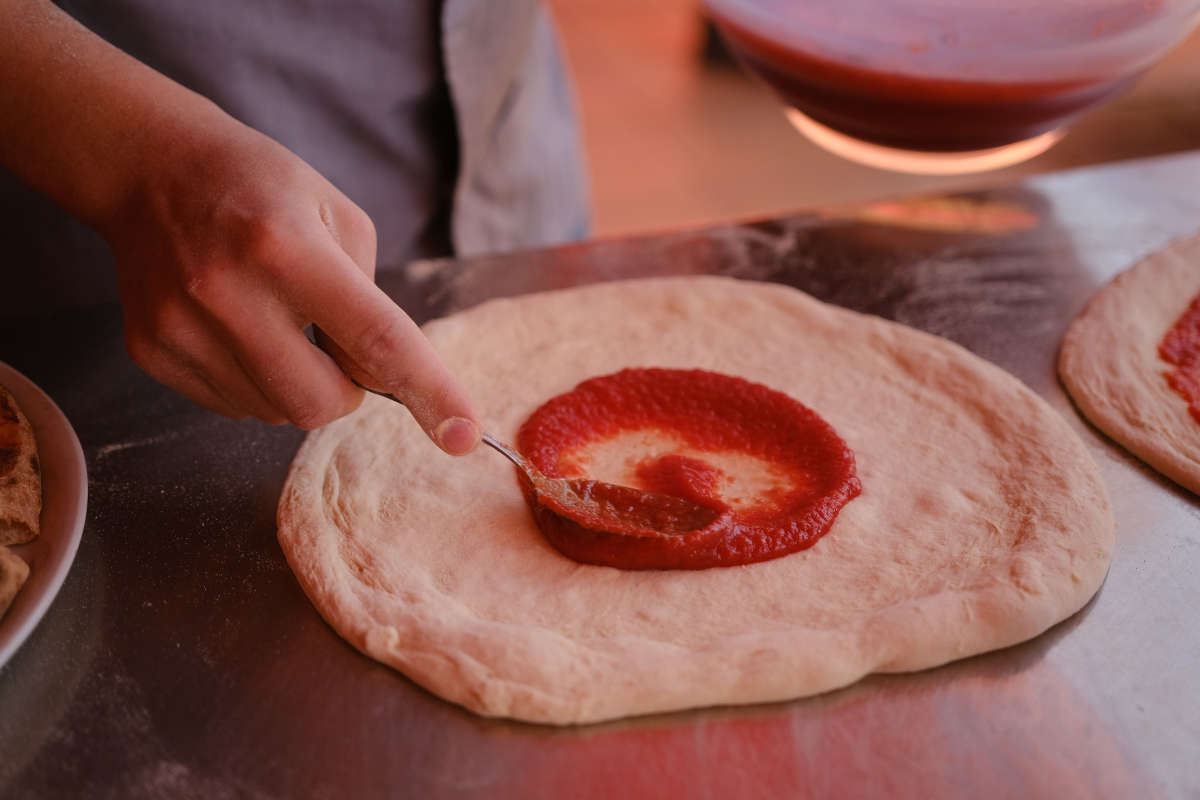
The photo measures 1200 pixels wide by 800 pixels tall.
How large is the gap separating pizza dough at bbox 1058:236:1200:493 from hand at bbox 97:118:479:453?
0.92 metres

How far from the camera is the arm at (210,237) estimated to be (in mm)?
1121

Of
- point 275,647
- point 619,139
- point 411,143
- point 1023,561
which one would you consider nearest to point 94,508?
point 275,647

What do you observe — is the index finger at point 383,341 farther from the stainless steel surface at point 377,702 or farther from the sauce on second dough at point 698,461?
the stainless steel surface at point 377,702

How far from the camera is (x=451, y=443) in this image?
45.8 inches

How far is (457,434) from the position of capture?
1.16 meters

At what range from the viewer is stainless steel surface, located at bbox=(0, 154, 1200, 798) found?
1018mm

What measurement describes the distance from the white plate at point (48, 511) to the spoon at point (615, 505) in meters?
0.35

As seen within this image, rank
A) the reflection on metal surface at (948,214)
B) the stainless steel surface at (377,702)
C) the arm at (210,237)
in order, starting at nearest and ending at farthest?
the stainless steel surface at (377,702)
the arm at (210,237)
the reflection on metal surface at (948,214)

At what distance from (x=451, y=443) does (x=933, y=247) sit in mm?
1135

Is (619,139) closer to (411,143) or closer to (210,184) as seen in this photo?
(411,143)

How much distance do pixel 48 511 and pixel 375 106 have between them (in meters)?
0.91

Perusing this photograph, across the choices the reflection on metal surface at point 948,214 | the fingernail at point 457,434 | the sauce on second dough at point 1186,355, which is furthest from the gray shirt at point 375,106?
the sauce on second dough at point 1186,355

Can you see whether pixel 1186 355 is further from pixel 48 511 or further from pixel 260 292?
pixel 48 511

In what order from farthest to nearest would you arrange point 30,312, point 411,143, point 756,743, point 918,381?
point 411,143
point 30,312
point 918,381
point 756,743
